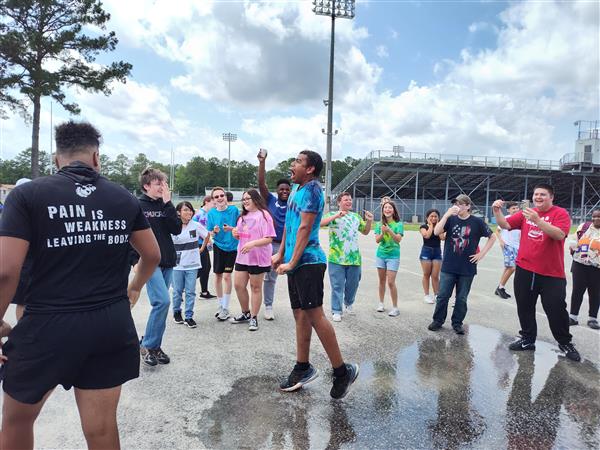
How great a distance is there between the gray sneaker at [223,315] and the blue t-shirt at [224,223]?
887 mm

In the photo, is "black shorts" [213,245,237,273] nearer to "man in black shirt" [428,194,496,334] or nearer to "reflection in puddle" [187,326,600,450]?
"reflection in puddle" [187,326,600,450]

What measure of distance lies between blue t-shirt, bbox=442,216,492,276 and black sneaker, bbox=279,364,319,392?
2.74m

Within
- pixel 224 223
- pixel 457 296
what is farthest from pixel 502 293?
pixel 224 223

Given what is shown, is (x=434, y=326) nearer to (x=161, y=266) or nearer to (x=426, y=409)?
(x=426, y=409)

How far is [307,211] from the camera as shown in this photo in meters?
3.33

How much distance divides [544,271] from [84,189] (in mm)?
4769

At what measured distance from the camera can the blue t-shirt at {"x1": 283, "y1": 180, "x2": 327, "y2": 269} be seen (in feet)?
11.1

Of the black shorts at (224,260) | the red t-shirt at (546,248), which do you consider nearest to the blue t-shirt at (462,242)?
the red t-shirt at (546,248)

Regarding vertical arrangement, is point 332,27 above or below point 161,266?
above

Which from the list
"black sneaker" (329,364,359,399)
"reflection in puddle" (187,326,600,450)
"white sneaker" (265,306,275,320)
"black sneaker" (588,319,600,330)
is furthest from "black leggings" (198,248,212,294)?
"black sneaker" (588,319,600,330)

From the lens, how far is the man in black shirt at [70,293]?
1.77m

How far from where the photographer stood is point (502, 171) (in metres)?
45.3

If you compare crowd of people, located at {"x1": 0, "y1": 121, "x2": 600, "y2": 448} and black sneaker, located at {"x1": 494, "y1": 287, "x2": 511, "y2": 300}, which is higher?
crowd of people, located at {"x1": 0, "y1": 121, "x2": 600, "y2": 448}

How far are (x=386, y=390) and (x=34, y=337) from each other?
2899 millimetres
